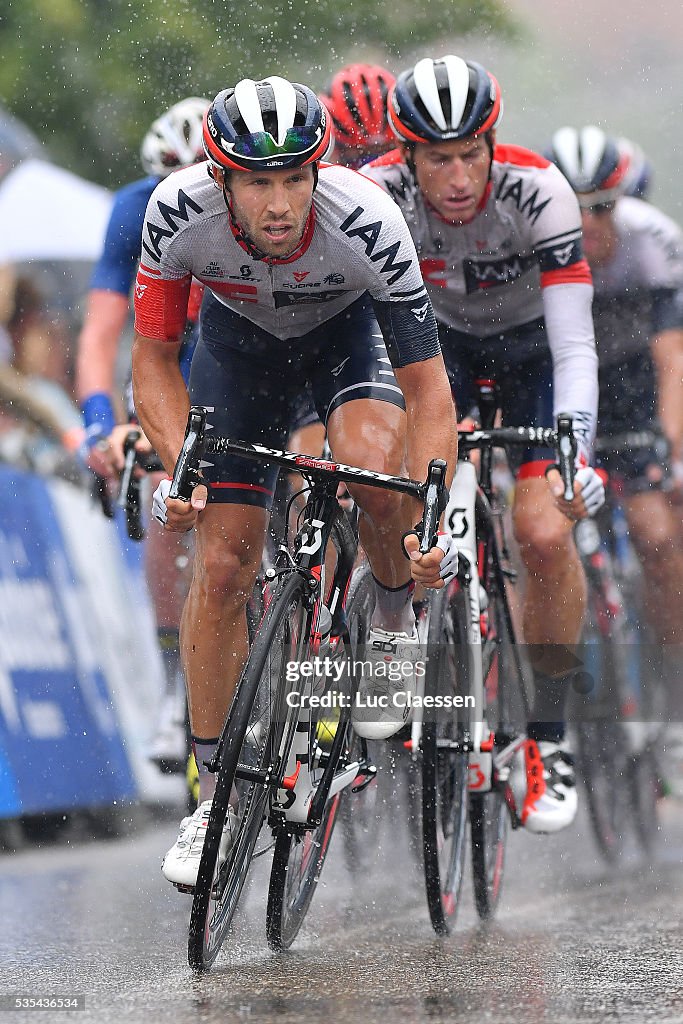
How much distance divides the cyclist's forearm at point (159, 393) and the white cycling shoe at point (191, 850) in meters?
1.06

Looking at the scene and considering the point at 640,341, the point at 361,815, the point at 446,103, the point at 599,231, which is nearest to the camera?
the point at 446,103

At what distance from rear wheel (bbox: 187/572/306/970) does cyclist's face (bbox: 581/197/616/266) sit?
10.1ft

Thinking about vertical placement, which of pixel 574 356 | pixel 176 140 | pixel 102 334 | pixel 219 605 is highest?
pixel 176 140

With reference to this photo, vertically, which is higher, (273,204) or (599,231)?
(599,231)

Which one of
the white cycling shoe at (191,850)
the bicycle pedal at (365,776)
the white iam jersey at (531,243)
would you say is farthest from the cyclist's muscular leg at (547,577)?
the white cycling shoe at (191,850)

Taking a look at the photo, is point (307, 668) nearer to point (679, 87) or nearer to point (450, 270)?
point (450, 270)

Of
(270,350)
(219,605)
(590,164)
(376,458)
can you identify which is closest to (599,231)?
(590,164)

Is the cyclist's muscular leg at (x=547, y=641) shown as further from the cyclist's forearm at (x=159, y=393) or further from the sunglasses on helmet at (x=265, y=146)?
the sunglasses on helmet at (x=265, y=146)

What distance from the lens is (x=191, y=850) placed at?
14.1ft

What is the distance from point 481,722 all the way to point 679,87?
3.67 m

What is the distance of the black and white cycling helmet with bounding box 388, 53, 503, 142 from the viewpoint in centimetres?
508

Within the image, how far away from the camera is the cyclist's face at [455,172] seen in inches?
202

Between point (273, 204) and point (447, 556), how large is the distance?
110 cm

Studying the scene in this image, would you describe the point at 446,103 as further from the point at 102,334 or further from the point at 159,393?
the point at 102,334
